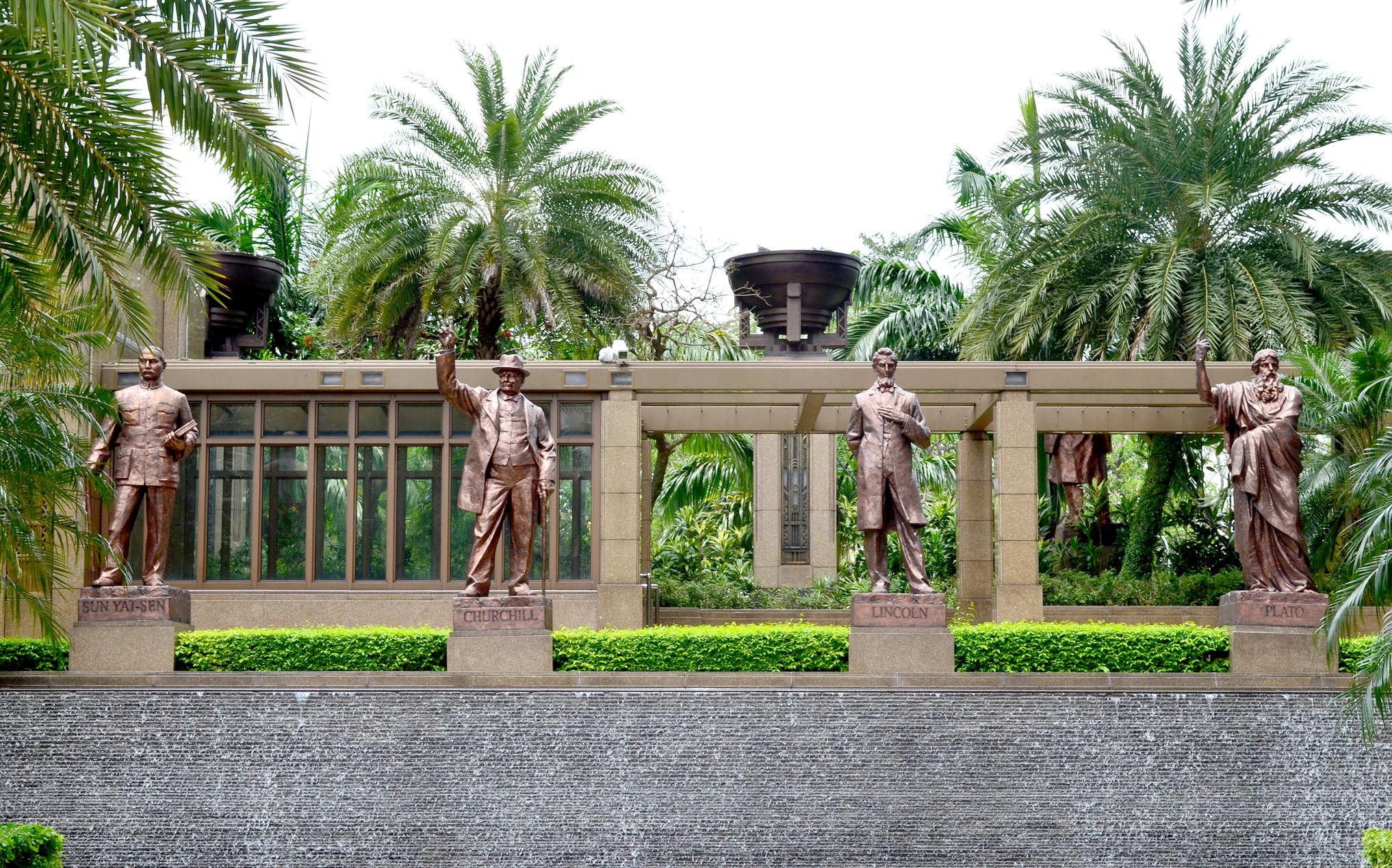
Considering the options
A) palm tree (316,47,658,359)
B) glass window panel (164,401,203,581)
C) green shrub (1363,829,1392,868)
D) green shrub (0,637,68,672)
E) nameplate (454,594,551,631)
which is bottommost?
green shrub (1363,829,1392,868)

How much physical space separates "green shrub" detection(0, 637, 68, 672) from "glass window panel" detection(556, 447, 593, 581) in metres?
5.76

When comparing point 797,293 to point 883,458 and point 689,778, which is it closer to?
point 883,458

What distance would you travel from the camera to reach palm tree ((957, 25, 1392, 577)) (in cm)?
2000

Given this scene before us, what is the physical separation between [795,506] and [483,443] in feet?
41.6

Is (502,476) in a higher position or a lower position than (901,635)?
higher

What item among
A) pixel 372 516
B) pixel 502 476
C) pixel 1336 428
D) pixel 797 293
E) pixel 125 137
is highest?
pixel 797 293

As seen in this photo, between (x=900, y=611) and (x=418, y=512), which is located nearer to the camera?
(x=900, y=611)

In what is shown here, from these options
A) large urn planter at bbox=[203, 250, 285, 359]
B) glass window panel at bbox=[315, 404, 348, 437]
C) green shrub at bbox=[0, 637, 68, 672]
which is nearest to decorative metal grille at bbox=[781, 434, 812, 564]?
large urn planter at bbox=[203, 250, 285, 359]

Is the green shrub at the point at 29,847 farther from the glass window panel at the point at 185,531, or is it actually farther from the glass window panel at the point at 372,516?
the glass window panel at the point at 185,531

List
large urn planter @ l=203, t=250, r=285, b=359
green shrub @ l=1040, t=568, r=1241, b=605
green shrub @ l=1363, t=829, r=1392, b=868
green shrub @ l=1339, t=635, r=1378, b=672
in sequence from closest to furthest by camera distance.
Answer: green shrub @ l=1363, t=829, r=1392, b=868 → green shrub @ l=1339, t=635, r=1378, b=672 → green shrub @ l=1040, t=568, r=1241, b=605 → large urn planter @ l=203, t=250, r=285, b=359

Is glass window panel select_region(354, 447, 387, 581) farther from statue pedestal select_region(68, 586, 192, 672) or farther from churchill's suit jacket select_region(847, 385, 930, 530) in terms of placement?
churchill's suit jacket select_region(847, 385, 930, 530)

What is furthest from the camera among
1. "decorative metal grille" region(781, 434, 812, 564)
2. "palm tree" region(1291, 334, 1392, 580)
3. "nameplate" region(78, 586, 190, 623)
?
"decorative metal grille" region(781, 434, 812, 564)

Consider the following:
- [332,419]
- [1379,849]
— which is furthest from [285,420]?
[1379,849]

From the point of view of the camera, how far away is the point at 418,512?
58.8 ft
